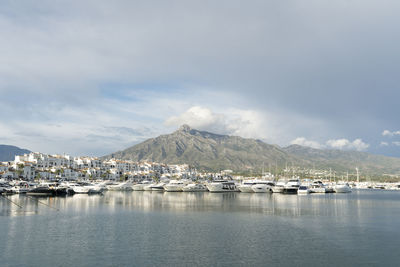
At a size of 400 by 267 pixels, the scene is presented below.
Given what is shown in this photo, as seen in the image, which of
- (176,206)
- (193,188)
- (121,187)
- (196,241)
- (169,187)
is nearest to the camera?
(196,241)

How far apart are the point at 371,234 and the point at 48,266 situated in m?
38.2

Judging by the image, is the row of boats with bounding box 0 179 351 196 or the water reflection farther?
the row of boats with bounding box 0 179 351 196

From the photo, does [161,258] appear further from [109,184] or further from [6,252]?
[109,184]

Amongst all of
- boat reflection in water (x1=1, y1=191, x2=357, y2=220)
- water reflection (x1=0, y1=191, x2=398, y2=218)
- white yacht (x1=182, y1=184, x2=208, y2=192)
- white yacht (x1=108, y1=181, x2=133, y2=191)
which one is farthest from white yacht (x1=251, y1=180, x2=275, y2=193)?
white yacht (x1=108, y1=181, x2=133, y2=191)

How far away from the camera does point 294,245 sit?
116 ft

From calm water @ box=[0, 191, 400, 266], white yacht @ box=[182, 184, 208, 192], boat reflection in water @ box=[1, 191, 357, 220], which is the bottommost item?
white yacht @ box=[182, 184, 208, 192]

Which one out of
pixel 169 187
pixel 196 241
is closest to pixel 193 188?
pixel 169 187

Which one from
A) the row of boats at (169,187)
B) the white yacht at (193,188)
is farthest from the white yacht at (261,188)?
the white yacht at (193,188)

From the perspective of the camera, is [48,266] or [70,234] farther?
[70,234]

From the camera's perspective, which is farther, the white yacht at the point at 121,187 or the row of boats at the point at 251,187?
the white yacht at the point at 121,187

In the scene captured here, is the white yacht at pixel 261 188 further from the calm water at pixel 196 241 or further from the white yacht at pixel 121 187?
the calm water at pixel 196 241

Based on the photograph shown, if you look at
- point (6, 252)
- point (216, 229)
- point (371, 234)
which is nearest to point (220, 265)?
point (216, 229)

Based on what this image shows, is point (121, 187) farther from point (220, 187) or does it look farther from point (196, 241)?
point (196, 241)

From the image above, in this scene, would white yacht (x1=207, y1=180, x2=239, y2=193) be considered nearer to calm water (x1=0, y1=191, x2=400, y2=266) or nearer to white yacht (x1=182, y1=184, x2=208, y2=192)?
white yacht (x1=182, y1=184, x2=208, y2=192)
